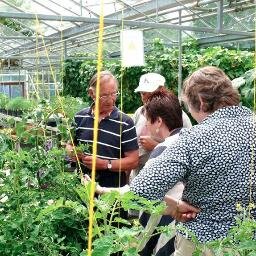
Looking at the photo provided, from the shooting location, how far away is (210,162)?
1.39 meters

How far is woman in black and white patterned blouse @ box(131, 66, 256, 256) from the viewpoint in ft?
4.40

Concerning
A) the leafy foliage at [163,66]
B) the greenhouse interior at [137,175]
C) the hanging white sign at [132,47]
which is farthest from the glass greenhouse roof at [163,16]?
the hanging white sign at [132,47]

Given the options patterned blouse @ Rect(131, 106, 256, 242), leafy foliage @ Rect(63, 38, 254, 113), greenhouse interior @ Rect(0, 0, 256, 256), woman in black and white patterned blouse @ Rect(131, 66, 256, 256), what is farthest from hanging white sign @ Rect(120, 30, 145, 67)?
leafy foliage @ Rect(63, 38, 254, 113)

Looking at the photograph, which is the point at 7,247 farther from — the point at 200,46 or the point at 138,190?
the point at 200,46

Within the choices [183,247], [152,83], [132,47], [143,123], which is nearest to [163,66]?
[143,123]

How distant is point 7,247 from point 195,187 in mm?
605

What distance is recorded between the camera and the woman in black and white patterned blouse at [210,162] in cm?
134

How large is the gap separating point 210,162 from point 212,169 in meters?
0.02

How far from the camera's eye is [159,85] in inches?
95.4

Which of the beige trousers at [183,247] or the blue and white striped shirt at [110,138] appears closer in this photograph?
the beige trousers at [183,247]

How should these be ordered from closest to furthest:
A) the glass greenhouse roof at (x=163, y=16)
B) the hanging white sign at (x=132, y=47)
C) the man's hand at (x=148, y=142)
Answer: the hanging white sign at (x=132, y=47) < the man's hand at (x=148, y=142) < the glass greenhouse roof at (x=163, y=16)

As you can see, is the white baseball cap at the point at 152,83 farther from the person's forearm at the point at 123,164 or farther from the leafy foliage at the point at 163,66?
the leafy foliage at the point at 163,66

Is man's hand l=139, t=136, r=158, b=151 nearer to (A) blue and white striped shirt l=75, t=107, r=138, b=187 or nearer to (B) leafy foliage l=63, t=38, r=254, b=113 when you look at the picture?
(A) blue and white striped shirt l=75, t=107, r=138, b=187

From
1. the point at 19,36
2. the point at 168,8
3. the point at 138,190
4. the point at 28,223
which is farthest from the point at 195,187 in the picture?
the point at 19,36
